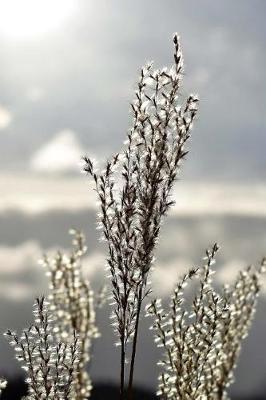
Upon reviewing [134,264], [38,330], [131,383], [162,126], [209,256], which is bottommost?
[131,383]

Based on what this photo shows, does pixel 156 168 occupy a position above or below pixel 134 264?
above

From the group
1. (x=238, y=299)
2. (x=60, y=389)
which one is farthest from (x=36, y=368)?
(x=238, y=299)

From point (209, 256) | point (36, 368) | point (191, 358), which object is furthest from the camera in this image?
point (209, 256)

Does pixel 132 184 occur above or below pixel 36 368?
above

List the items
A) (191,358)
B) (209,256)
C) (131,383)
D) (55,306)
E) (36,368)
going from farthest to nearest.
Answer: (55,306)
(209,256)
(191,358)
(36,368)
(131,383)

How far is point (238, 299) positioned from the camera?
7398mm

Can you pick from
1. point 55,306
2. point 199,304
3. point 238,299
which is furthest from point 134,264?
point 238,299

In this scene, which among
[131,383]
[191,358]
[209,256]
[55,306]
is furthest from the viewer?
[55,306]

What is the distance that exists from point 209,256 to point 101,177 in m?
1.17

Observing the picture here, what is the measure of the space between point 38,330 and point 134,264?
780 mm

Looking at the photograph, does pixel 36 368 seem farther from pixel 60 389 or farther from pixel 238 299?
pixel 238 299

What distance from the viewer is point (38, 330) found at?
14.8 feet

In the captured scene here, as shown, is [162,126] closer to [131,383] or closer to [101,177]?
[101,177]

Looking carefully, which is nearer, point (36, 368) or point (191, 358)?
point (36, 368)
